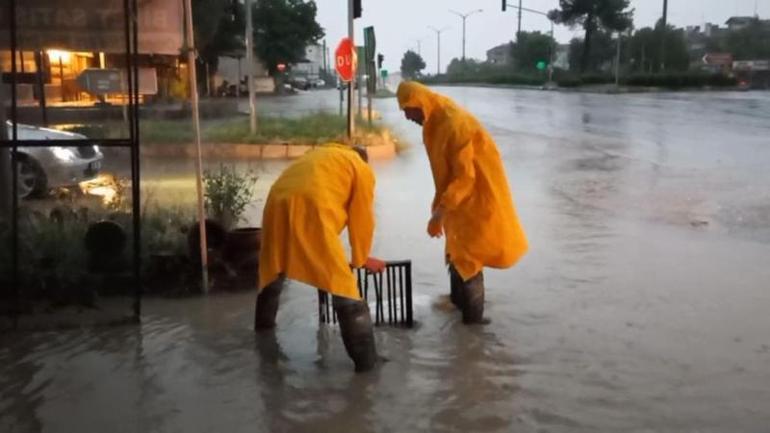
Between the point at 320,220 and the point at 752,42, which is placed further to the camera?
the point at 752,42

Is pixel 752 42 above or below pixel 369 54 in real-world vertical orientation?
above

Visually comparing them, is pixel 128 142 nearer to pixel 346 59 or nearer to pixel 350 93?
pixel 350 93

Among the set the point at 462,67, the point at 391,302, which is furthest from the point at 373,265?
the point at 462,67

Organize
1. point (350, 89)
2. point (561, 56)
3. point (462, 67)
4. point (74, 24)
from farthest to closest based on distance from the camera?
point (462, 67)
point (561, 56)
point (350, 89)
point (74, 24)

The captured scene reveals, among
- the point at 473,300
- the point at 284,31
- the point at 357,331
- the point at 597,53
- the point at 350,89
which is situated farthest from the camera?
the point at 597,53

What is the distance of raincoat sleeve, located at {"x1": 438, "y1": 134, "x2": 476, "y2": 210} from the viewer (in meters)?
5.07

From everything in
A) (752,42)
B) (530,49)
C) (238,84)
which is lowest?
(238,84)

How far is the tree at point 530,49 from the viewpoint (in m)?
76.6

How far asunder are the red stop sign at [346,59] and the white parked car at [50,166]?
873 centimetres

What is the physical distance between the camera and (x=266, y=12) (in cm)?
5088

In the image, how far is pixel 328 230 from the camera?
4328 mm

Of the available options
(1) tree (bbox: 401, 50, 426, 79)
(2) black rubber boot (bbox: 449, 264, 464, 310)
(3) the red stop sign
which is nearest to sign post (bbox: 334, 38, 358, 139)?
(3) the red stop sign

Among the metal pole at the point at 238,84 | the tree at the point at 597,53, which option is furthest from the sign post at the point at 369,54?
the tree at the point at 597,53

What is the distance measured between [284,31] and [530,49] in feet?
105
